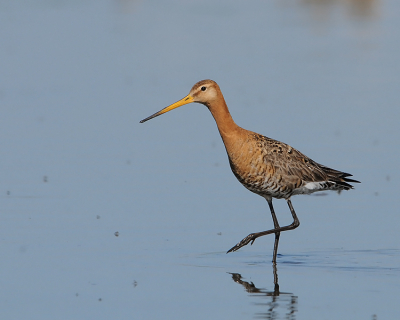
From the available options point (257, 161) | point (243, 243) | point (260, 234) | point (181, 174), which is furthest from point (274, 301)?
point (181, 174)

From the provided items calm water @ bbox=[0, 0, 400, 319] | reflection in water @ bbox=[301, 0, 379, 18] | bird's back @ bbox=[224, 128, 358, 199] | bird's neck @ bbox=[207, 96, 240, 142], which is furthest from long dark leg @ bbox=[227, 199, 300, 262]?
reflection in water @ bbox=[301, 0, 379, 18]

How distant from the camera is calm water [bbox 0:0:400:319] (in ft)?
23.5

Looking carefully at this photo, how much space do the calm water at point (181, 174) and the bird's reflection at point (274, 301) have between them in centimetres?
2

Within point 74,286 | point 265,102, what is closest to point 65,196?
point 74,286

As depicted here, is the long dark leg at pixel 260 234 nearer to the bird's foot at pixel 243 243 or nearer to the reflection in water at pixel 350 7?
the bird's foot at pixel 243 243

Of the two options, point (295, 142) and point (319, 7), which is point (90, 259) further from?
point (319, 7)

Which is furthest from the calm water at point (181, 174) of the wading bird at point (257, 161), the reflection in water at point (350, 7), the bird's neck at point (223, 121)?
the reflection in water at point (350, 7)

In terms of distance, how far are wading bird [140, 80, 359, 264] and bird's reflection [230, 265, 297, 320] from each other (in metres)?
0.71

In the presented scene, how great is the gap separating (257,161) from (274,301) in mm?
1852

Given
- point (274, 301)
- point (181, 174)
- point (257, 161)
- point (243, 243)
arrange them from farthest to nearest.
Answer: point (181, 174)
point (257, 161)
point (243, 243)
point (274, 301)

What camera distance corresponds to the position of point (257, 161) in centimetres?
847

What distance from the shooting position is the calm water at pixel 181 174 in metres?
7.18

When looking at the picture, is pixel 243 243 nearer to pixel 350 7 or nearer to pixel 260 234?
pixel 260 234

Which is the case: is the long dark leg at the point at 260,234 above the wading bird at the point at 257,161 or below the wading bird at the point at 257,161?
below
